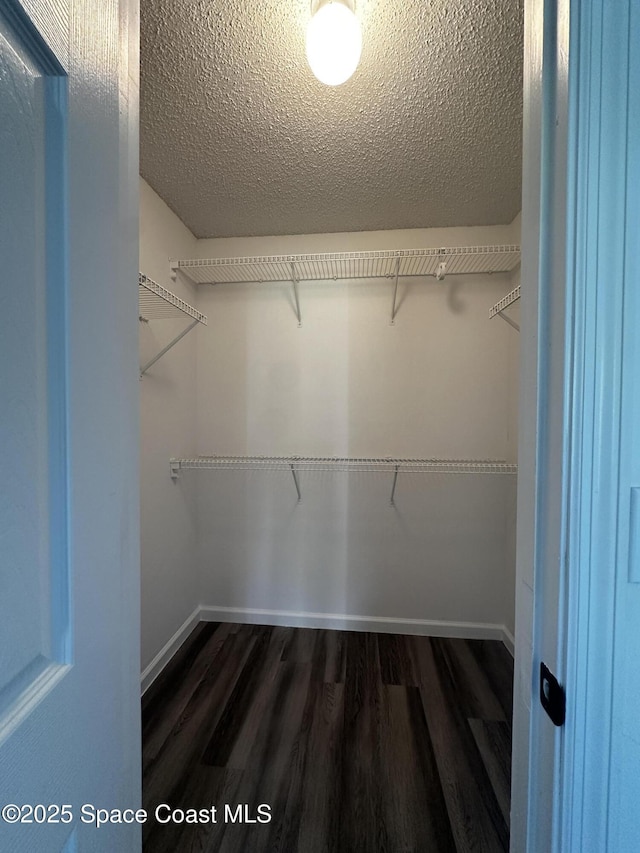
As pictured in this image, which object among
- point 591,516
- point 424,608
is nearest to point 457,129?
point 591,516

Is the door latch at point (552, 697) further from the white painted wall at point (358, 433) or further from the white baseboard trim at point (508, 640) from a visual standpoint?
the white baseboard trim at point (508, 640)

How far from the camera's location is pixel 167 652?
6.00ft

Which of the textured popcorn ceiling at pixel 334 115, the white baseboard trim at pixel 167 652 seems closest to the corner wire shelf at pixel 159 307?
the textured popcorn ceiling at pixel 334 115

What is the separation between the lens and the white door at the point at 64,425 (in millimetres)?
342

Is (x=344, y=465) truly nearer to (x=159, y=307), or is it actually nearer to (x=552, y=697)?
(x=159, y=307)

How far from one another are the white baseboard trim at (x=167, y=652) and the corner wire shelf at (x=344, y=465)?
2.99ft

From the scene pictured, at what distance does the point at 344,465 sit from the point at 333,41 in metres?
1.71

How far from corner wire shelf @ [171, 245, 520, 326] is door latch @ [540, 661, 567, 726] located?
5.64 ft

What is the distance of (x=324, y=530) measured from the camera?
84.1 inches

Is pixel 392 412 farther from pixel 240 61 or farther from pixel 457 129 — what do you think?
pixel 240 61

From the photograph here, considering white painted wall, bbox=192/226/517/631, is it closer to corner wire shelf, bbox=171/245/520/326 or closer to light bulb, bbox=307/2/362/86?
corner wire shelf, bbox=171/245/520/326

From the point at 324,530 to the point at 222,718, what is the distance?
1019 mm

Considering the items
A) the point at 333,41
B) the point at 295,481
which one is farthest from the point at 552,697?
the point at 295,481

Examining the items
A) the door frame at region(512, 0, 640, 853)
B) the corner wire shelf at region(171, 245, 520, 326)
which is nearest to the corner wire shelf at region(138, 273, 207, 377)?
the corner wire shelf at region(171, 245, 520, 326)
